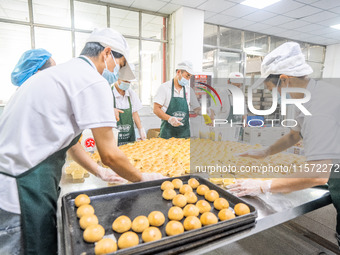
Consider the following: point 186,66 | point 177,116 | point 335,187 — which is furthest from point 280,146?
point 186,66

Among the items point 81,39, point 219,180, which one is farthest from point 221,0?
point 219,180

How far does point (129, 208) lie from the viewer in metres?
1.13

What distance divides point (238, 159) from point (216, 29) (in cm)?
506

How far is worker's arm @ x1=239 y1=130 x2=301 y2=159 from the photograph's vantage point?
1.86 m

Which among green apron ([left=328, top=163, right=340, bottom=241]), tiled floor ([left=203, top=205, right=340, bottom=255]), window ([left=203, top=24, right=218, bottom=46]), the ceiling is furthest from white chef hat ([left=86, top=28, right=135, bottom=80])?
window ([left=203, top=24, right=218, bottom=46])

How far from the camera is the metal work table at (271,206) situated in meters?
0.95

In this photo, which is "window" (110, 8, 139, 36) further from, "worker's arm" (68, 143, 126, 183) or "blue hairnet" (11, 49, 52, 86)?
"worker's arm" (68, 143, 126, 183)

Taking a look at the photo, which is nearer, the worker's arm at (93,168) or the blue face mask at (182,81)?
the worker's arm at (93,168)

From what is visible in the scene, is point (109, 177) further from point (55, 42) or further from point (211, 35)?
point (211, 35)

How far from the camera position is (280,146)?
193 centimetres

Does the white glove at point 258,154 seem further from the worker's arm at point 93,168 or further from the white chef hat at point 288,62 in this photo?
the worker's arm at point 93,168

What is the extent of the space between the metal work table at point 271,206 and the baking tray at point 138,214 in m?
0.03

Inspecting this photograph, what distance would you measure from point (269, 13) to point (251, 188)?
5.12m

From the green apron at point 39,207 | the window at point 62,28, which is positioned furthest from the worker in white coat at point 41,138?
the window at point 62,28
